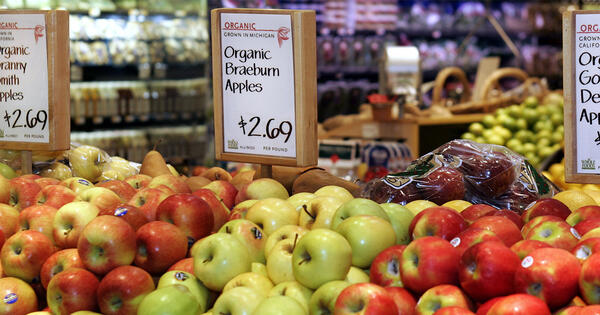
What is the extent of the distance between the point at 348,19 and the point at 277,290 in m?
7.44

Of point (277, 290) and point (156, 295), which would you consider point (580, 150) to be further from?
point (156, 295)

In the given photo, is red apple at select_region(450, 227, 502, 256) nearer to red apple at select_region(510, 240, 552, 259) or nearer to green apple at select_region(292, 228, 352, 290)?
red apple at select_region(510, 240, 552, 259)

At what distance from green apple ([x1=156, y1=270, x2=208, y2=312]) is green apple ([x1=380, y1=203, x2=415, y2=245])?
0.45 metres

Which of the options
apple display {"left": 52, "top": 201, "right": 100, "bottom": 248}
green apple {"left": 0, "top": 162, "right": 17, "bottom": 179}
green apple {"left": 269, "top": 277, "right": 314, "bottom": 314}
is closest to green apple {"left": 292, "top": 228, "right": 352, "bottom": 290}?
green apple {"left": 269, "top": 277, "right": 314, "bottom": 314}

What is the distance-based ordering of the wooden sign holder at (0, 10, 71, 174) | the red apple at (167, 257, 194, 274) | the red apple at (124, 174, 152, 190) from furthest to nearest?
the wooden sign holder at (0, 10, 71, 174) < the red apple at (124, 174, 152, 190) < the red apple at (167, 257, 194, 274)

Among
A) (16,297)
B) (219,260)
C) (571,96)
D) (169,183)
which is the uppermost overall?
(571,96)

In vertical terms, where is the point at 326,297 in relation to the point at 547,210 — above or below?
below

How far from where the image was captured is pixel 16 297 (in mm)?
1742

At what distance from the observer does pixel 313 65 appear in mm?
2133

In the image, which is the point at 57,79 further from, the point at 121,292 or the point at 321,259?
the point at 321,259

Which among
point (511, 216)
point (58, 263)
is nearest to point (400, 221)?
point (511, 216)

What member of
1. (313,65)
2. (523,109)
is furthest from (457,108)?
(313,65)

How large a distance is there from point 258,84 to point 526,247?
40.4 inches

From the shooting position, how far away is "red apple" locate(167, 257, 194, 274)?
5.45 ft
